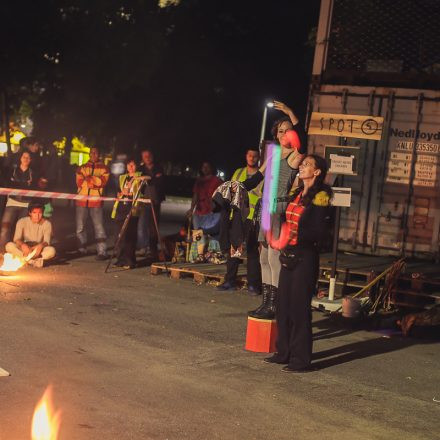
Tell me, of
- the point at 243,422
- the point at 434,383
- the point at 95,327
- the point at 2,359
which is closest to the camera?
the point at 243,422

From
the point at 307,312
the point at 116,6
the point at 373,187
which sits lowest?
the point at 307,312

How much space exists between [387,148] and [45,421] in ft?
32.7

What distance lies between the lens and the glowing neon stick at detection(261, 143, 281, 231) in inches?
334

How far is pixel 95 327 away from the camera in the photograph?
8867 mm

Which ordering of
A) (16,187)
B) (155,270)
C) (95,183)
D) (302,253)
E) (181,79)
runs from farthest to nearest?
(181,79), (95,183), (16,187), (155,270), (302,253)

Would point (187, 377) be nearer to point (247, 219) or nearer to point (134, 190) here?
point (247, 219)

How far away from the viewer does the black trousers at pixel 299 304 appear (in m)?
7.34

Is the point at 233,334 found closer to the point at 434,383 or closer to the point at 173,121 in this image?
the point at 434,383

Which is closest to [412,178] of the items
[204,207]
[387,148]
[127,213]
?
[387,148]

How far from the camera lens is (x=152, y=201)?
15.1 metres

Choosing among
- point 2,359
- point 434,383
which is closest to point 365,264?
point 434,383

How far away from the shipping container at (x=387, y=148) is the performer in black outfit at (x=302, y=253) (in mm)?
6537

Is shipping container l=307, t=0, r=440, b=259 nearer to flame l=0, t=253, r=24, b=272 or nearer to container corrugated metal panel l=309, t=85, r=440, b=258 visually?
container corrugated metal panel l=309, t=85, r=440, b=258

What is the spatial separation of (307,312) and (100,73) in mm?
34021
